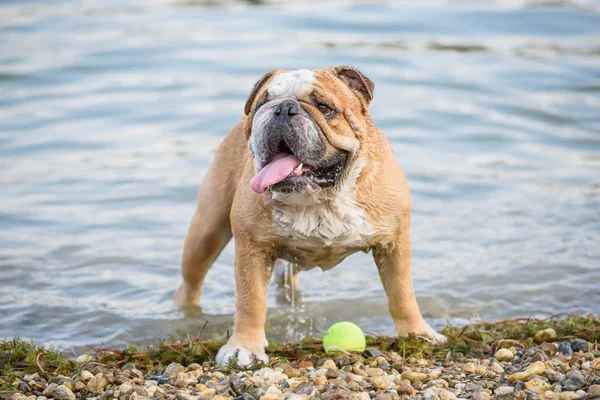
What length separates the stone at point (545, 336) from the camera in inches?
221

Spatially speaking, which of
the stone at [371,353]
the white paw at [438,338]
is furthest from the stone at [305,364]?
the white paw at [438,338]

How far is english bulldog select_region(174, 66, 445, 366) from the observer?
4809 millimetres

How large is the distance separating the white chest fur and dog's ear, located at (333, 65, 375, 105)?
0.60m

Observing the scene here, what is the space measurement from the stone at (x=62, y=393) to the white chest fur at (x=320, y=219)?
1.51 m

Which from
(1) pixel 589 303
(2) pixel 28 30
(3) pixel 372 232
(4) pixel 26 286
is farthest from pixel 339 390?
(2) pixel 28 30

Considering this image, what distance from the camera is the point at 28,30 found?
1869 centimetres

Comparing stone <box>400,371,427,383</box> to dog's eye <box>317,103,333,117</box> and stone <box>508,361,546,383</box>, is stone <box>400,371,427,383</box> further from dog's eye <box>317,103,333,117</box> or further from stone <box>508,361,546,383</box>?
dog's eye <box>317,103,333,117</box>

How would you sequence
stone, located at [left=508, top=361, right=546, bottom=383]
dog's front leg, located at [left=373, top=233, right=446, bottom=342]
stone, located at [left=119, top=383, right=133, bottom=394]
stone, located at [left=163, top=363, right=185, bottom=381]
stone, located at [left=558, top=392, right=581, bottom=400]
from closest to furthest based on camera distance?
stone, located at [left=558, top=392, right=581, bottom=400] < stone, located at [left=508, top=361, right=546, bottom=383] < stone, located at [left=119, top=383, right=133, bottom=394] < stone, located at [left=163, top=363, right=185, bottom=381] < dog's front leg, located at [left=373, top=233, right=446, bottom=342]

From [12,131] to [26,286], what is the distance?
5538mm

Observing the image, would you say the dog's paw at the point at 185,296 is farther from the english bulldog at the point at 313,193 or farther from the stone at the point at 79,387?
the stone at the point at 79,387

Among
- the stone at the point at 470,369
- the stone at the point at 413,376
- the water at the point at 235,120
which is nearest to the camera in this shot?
the stone at the point at 413,376

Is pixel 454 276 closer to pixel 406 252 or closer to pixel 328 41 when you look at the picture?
pixel 406 252

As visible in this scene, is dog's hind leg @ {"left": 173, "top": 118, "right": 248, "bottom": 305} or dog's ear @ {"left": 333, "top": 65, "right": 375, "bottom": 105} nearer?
dog's ear @ {"left": 333, "top": 65, "right": 375, "bottom": 105}

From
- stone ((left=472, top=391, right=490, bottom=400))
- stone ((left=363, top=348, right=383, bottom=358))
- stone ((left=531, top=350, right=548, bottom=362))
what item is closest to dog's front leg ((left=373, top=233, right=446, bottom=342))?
stone ((left=363, top=348, right=383, bottom=358))
